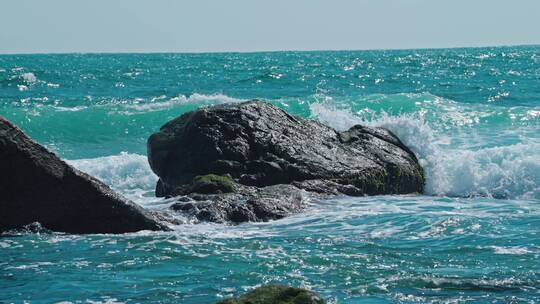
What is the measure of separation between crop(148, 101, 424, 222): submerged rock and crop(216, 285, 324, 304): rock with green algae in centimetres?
533

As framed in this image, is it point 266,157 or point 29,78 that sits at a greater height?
point 29,78

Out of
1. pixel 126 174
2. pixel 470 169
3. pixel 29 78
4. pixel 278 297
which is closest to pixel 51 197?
pixel 278 297

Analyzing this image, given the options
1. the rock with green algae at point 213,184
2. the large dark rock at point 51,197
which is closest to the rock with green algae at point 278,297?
the large dark rock at point 51,197

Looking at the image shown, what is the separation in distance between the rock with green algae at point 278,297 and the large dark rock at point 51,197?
3.92 meters

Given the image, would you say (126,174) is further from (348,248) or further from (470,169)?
(348,248)

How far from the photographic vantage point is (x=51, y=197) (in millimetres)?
9422

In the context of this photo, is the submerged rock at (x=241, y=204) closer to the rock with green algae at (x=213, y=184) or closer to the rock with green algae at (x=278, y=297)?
the rock with green algae at (x=213, y=184)

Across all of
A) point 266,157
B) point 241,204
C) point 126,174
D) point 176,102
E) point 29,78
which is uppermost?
point 29,78

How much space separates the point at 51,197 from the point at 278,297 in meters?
4.33

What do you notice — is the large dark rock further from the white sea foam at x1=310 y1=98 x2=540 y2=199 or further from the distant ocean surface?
the white sea foam at x1=310 y1=98 x2=540 y2=199

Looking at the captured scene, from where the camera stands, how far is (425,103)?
3011 cm

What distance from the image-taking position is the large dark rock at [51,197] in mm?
9336

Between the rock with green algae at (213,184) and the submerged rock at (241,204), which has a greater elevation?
the rock with green algae at (213,184)

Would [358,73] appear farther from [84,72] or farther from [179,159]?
[179,159]
